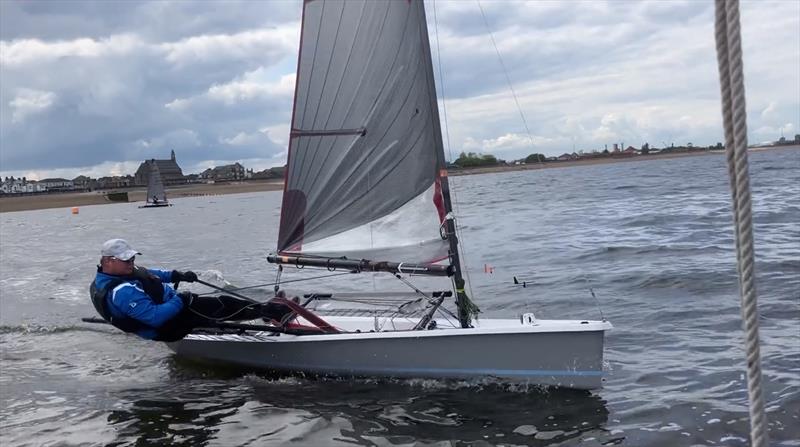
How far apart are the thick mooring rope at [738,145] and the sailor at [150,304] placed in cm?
621

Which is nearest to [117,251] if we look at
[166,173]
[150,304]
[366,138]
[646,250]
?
[150,304]

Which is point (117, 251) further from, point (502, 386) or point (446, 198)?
point (502, 386)

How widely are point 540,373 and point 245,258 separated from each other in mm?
14953

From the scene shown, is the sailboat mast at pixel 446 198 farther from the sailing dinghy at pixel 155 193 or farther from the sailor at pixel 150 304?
the sailing dinghy at pixel 155 193

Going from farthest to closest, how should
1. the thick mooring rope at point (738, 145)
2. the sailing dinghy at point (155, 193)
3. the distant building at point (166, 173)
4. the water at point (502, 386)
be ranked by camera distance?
the distant building at point (166, 173) < the sailing dinghy at point (155, 193) < the water at point (502, 386) < the thick mooring rope at point (738, 145)

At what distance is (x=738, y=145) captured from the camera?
1720 mm

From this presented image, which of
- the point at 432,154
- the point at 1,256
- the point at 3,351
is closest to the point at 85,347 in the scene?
the point at 3,351

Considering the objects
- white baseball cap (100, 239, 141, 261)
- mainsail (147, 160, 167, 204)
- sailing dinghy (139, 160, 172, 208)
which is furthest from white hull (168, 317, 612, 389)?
mainsail (147, 160, 167, 204)

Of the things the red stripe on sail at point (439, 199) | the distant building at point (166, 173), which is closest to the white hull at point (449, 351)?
the red stripe on sail at point (439, 199)

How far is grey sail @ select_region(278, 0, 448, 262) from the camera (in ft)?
24.6

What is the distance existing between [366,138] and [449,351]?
2.39m

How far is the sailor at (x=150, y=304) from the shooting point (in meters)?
7.11

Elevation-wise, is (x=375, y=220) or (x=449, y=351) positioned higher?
(x=375, y=220)

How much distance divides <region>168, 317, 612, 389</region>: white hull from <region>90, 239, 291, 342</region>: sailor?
1.13 ft
